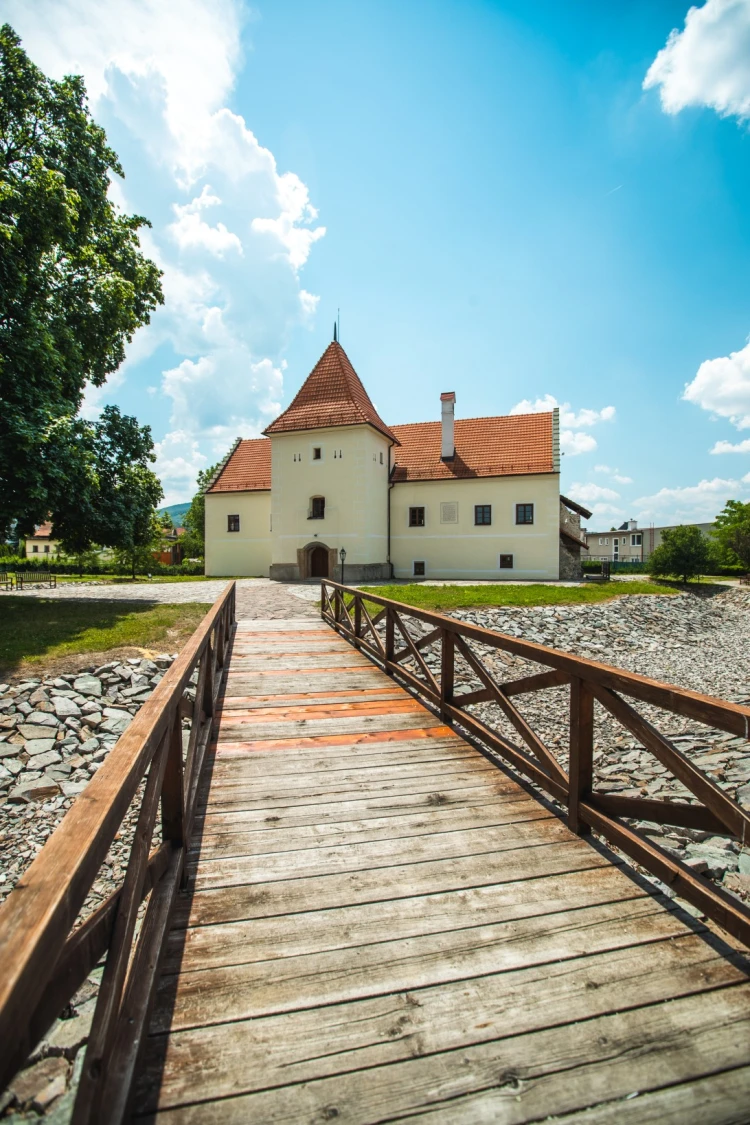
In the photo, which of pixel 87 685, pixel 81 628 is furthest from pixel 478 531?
pixel 87 685

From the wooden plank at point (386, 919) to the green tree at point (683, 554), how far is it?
2380 cm

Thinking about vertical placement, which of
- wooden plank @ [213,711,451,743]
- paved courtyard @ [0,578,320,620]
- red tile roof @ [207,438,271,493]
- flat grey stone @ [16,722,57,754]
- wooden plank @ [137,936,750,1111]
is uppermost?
red tile roof @ [207,438,271,493]

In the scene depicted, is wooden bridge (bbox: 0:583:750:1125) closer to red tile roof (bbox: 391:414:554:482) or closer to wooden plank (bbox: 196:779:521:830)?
wooden plank (bbox: 196:779:521:830)

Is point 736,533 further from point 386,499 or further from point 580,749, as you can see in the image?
point 580,749

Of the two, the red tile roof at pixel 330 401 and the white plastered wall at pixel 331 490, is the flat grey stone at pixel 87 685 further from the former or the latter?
the red tile roof at pixel 330 401

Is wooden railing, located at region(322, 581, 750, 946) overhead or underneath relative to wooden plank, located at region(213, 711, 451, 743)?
overhead

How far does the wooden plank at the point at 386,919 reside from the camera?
6.79ft

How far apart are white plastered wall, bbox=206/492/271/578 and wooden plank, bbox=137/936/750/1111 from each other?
24.5 m

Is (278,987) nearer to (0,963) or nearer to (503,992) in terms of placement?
(503,992)

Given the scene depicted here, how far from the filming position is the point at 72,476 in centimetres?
1107

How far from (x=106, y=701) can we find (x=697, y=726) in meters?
8.57

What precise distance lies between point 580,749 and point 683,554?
23470 millimetres

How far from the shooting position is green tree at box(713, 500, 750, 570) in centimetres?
2856

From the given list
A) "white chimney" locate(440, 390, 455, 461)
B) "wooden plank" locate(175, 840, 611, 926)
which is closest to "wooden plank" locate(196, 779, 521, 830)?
"wooden plank" locate(175, 840, 611, 926)
